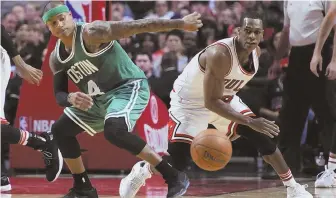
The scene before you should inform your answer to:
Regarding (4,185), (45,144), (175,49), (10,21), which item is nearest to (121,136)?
(45,144)

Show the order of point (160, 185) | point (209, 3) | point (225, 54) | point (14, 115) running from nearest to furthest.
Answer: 1. point (225, 54)
2. point (160, 185)
3. point (14, 115)
4. point (209, 3)

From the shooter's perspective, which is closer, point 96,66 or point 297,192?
point 96,66

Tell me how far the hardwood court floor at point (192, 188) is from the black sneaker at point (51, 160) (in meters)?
0.18

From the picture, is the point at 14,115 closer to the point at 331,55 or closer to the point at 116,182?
the point at 116,182

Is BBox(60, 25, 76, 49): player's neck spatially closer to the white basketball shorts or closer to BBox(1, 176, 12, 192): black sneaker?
the white basketball shorts

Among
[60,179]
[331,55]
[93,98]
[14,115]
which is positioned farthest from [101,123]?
[14,115]

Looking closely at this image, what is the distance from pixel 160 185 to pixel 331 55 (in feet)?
7.71

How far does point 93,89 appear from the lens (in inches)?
230

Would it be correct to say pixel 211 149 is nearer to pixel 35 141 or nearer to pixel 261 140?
pixel 261 140

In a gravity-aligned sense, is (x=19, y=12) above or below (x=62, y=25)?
below

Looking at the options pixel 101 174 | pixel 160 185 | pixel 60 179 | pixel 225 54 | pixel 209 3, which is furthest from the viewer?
pixel 209 3

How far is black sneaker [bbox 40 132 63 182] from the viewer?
6543mm

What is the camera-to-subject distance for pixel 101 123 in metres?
5.97

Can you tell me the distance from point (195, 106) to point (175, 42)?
13.3 feet
